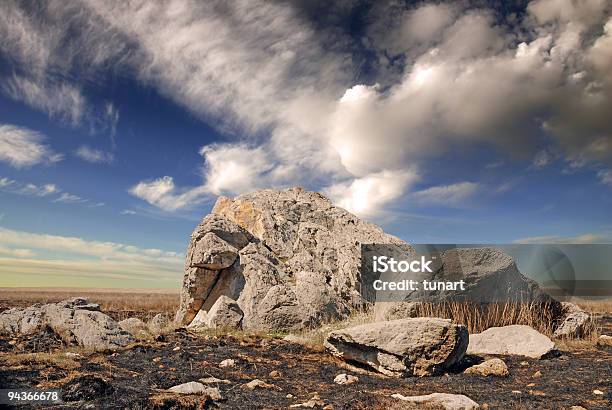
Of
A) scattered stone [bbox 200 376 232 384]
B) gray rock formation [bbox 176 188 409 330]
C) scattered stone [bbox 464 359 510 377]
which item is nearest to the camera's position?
scattered stone [bbox 200 376 232 384]

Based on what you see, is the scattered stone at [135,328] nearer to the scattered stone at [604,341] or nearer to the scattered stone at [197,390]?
the scattered stone at [197,390]

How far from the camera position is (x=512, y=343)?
35.1 feet

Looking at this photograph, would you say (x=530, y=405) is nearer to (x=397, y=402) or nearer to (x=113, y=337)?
(x=397, y=402)

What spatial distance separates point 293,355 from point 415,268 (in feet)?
17.0

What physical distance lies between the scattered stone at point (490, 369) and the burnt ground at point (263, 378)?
163 millimetres

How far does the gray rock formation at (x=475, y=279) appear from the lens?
12617mm

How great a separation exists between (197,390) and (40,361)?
3770 mm

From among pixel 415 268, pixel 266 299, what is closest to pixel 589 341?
pixel 415 268

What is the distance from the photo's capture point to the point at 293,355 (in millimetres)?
9922

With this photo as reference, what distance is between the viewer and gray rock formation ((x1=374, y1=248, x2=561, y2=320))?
41.4 ft

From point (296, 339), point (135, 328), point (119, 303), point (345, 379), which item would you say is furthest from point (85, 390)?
point (119, 303)

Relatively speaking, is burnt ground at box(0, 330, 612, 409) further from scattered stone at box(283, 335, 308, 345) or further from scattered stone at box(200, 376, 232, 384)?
scattered stone at box(283, 335, 308, 345)

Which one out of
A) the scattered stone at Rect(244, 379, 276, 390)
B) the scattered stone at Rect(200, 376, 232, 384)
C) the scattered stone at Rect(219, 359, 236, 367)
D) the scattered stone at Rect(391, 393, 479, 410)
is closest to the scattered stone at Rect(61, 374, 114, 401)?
the scattered stone at Rect(200, 376, 232, 384)

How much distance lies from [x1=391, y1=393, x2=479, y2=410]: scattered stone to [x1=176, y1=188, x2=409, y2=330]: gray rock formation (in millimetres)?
6450
